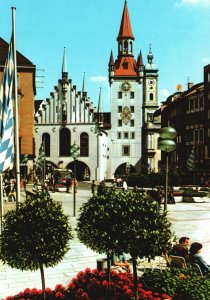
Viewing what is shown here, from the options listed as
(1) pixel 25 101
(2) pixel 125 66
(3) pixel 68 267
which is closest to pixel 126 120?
(2) pixel 125 66

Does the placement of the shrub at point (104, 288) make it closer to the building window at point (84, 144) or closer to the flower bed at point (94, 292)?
the flower bed at point (94, 292)

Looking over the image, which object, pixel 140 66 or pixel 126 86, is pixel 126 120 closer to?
pixel 126 86

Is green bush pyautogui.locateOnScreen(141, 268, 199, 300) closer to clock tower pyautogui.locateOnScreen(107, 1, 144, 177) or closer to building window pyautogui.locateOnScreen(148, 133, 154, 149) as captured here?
clock tower pyautogui.locateOnScreen(107, 1, 144, 177)

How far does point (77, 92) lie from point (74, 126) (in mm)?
5837

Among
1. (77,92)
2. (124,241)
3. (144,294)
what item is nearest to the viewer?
(124,241)

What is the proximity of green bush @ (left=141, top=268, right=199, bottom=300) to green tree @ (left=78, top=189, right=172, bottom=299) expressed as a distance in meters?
0.82

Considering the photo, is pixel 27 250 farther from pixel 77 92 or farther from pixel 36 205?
pixel 77 92

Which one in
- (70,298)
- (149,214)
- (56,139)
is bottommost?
(70,298)

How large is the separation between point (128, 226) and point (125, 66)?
8255cm

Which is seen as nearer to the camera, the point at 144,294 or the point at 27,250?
the point at 27,250

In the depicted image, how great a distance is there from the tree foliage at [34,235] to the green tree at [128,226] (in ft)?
2.05

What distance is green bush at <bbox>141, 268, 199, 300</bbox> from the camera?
28.1 ft

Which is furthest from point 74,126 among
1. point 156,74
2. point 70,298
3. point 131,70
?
point 70,298

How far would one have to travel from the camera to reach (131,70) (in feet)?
288
